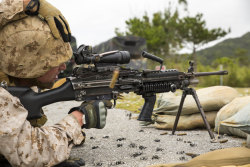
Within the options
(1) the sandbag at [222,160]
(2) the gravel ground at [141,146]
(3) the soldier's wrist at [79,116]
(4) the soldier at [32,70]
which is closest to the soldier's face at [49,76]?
(4) the soldier at [32,70]

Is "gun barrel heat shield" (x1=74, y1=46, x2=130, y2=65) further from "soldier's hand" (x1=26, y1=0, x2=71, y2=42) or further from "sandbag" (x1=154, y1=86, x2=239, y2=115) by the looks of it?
"sandbag" (x1=154, y1=86, x2=239, y2=115)

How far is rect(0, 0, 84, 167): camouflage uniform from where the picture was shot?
1744 mm

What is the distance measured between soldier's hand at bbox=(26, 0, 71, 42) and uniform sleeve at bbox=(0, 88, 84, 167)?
652 millimetres

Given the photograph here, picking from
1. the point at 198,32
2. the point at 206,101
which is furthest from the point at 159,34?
the point at 206,101

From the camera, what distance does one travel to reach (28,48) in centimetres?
197

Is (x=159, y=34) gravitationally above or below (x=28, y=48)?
above

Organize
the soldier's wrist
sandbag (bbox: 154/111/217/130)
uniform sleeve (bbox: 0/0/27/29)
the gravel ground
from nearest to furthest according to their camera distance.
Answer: uniform sleeve (bbox: 0/0/27/29)
the soldier's wrist
the gravel ground
sandbag (bbox: 154/111/217/130)

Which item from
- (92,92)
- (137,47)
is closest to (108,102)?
(92,92)

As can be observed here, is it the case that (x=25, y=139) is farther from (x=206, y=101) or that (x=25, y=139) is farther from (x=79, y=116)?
(x=206, y=101)

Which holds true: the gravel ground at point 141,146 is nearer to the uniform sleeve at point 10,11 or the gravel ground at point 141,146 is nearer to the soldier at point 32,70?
the soldier at point 32,70

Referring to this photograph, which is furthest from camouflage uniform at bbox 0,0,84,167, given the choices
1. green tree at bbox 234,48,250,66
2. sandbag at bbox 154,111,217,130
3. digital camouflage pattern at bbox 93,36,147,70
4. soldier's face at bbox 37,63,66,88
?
green tree at bbox 234,48,250,66

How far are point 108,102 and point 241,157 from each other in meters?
1.43

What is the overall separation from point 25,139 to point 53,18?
1.01 meters

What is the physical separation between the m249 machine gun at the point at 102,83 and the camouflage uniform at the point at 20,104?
221mm
